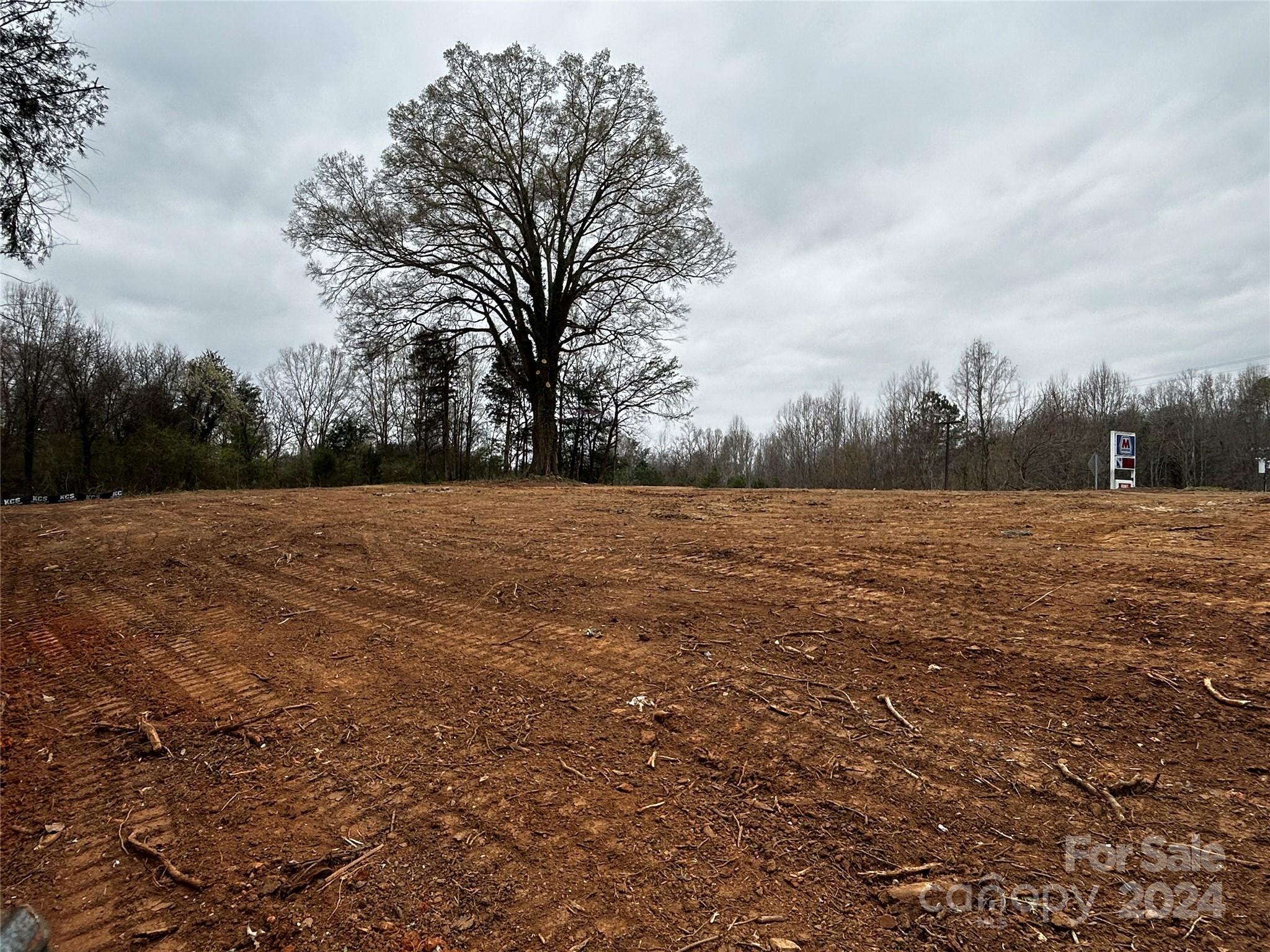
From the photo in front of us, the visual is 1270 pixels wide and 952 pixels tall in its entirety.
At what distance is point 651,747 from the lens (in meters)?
2.51

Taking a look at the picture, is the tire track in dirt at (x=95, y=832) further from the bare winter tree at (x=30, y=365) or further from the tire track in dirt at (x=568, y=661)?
the bare winter tree at (x=30, y=365)

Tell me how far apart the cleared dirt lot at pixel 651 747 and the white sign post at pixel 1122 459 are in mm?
17892

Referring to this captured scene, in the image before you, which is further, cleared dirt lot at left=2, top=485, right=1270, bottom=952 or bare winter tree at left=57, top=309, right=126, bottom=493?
bare winter tree at left=57, top=309, right=126, bottom=493

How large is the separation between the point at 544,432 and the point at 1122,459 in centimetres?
2100

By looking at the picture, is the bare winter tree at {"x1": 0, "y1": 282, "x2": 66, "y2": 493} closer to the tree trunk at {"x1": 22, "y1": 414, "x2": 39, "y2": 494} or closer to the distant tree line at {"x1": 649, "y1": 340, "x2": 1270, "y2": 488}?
the tree trunk at {"x1": 22, "y1": 414, "x2": 39, "y2": 494}

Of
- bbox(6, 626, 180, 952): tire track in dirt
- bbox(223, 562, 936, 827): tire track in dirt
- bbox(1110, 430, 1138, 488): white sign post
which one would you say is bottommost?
bbox(6, 626, 180, 952): tire track in dirt

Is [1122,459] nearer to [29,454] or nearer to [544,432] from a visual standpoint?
[544,432]

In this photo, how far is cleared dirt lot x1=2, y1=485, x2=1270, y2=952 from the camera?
172 cm

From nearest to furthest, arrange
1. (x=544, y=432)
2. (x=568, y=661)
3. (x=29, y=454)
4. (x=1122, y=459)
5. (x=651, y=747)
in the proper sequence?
(x=651, y=747), (x=568, y=661), (x=1122, y=459), (x=544, y=432), (x=29, y=454)

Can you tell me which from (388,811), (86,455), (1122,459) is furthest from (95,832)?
(86,455)

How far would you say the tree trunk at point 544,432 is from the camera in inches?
794

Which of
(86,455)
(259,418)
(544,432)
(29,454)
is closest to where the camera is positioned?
(544,432)

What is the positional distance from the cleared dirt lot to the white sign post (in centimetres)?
1789

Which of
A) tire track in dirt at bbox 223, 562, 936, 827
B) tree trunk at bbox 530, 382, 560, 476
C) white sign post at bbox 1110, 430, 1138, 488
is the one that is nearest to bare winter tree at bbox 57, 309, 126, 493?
tree trunk at bbox 530, 382, 560, 476
